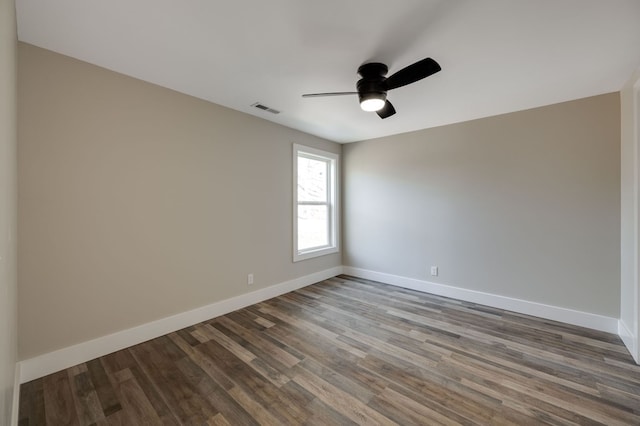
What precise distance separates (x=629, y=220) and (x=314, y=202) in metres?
3.60

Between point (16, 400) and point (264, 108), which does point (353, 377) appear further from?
point (264, 108)

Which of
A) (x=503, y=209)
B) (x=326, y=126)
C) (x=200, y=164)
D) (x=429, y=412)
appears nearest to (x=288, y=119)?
(x=326, y=126)

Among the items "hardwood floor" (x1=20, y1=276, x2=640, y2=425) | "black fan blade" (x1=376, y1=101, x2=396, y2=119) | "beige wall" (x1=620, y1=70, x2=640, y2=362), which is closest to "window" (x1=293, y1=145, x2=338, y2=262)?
"hardwood floor" (x1=20, y1=276, x2=640, y2=425)

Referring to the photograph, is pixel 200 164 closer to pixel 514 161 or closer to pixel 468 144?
pixel 468 144

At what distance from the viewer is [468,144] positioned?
3486 millimetres

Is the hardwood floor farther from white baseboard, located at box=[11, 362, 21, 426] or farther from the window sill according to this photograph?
the window sill

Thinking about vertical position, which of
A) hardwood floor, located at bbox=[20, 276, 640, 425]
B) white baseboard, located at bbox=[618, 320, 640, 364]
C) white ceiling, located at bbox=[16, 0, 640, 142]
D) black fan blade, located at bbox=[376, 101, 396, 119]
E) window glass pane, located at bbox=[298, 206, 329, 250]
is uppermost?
white ceiling, located at bbox=[16, 0, 640, 142]

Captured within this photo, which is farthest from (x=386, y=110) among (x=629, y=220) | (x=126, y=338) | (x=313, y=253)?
(x=126, y=338)

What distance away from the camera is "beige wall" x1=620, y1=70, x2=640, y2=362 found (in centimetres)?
215

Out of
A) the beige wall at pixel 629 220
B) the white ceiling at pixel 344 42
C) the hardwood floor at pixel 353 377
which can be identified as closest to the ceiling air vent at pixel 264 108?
the white ceiling at pixel 344 42

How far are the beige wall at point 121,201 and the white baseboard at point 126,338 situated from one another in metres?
0.07

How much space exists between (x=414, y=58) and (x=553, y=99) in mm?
1939

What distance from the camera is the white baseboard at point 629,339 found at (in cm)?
213

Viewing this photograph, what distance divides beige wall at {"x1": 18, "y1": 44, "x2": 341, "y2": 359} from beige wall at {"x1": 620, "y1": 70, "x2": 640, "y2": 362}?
3.67 metres
